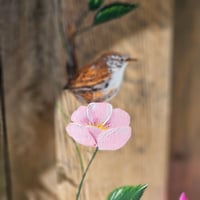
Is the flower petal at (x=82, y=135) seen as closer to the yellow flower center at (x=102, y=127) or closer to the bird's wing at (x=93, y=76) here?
the yellow flower center at (x=102, y=127)

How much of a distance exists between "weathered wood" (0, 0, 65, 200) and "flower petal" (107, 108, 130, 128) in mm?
168

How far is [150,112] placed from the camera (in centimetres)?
85

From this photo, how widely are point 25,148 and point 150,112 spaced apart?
0.20 metres

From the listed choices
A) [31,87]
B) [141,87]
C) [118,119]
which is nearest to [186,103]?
[141,87]

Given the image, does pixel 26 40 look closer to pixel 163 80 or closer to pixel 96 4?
pixel 96 4

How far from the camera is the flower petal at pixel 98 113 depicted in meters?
0.55

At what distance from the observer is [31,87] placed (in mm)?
765

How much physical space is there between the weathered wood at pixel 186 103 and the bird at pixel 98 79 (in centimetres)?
58

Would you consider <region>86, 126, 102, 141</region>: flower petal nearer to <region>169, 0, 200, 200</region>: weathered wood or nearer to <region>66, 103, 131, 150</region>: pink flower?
<region>66, 103, 131, 150</region>: pink flower

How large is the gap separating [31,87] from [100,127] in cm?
25

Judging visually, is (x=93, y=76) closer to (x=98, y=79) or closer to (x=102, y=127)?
(x=98, y=79)

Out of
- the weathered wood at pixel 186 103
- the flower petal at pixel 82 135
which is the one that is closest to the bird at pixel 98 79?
the flower petal at pixel 82 135

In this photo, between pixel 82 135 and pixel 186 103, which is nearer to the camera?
pixel 82 135

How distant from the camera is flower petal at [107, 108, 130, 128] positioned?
547 mm
